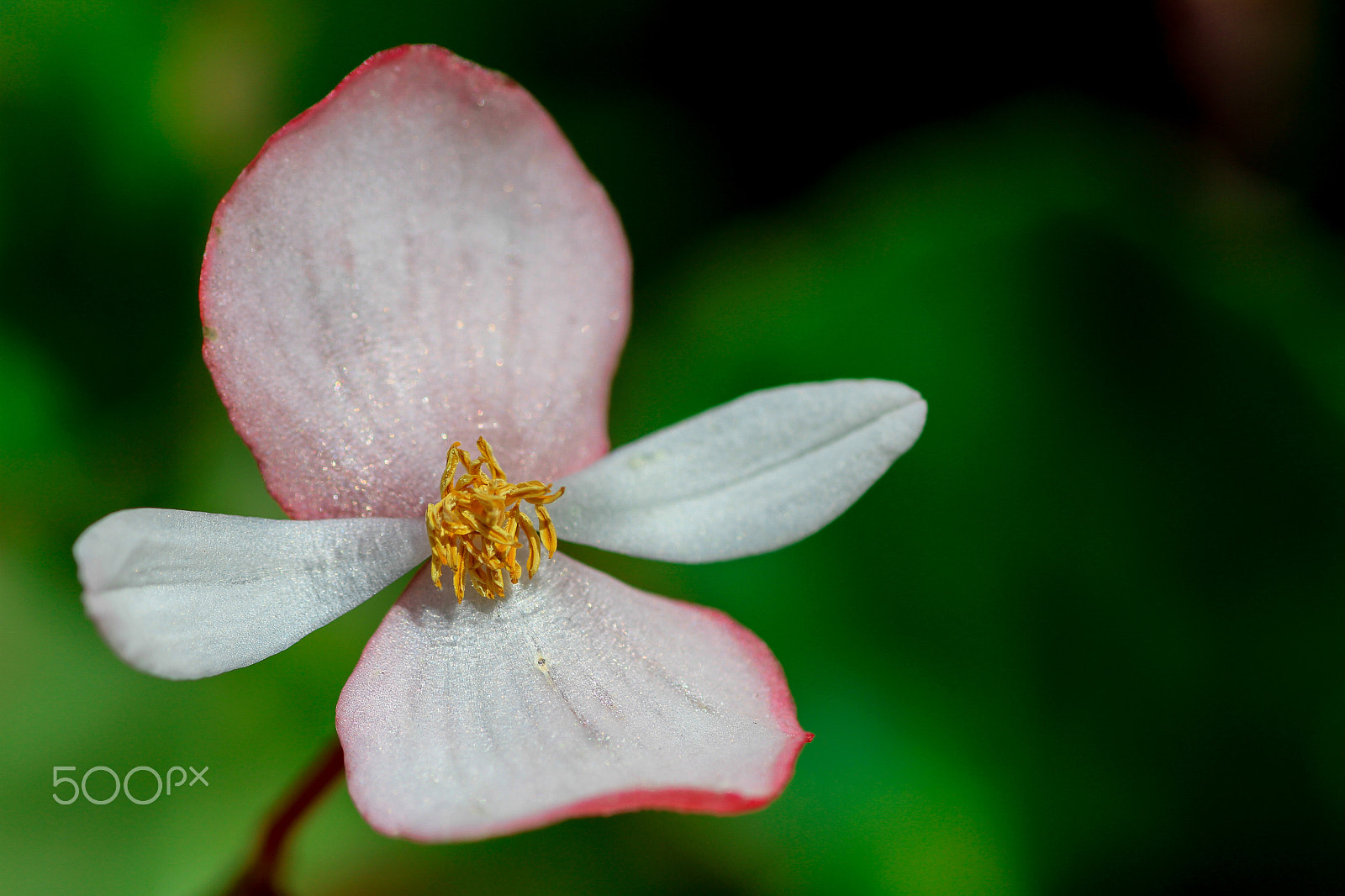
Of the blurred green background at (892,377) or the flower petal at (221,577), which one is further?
the blurred green background at (892,377)

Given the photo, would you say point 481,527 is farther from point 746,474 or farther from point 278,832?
point 278,832

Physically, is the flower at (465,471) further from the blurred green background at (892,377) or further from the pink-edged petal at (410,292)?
the blurred green background at (892,377)

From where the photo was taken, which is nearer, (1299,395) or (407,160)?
(407,160)

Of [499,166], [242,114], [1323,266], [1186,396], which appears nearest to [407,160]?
[499,166]

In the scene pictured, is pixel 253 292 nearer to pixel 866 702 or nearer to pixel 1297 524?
pixel 866 702

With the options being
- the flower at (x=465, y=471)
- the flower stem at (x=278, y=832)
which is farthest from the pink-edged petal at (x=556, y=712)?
the flower stem at (x=278, y=832)

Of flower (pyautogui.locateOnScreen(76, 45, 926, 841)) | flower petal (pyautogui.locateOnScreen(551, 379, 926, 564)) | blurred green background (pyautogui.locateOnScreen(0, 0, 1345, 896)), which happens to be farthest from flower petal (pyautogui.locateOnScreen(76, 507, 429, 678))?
blurred green background (pyautogui.locateOnScreen(0, 0, 1345, 896))

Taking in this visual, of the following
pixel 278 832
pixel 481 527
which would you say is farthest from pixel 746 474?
pixel 278 832
